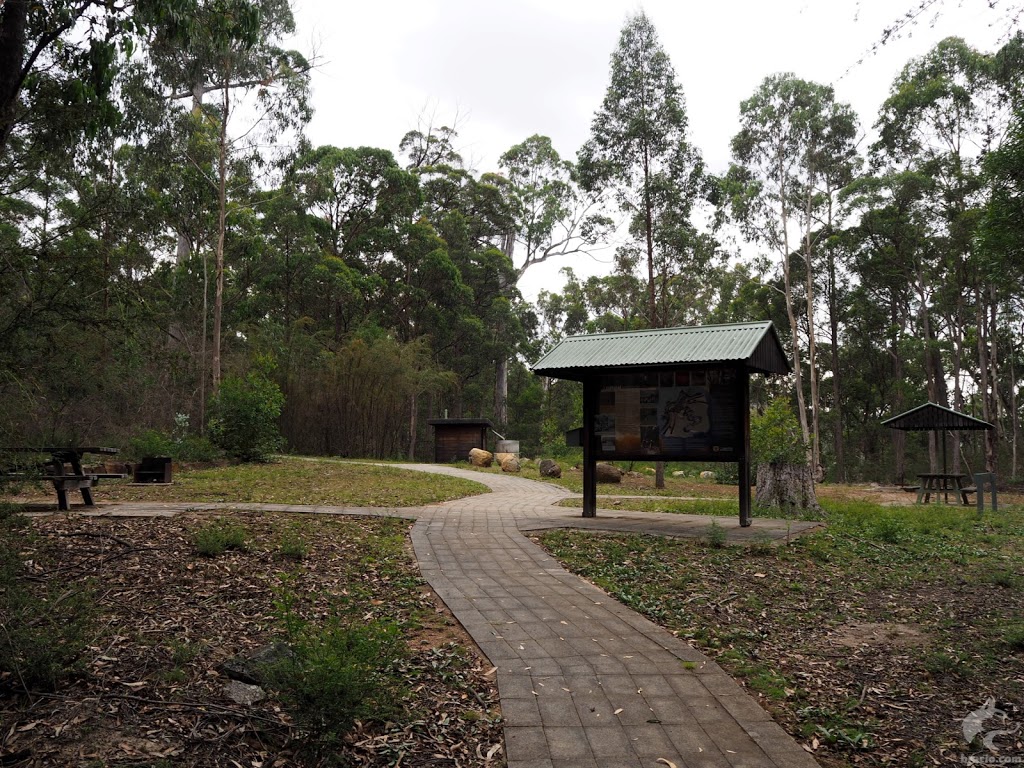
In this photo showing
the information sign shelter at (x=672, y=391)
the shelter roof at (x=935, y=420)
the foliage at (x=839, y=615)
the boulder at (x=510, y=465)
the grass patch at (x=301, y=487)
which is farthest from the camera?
the boulder at (x=510, y=465)

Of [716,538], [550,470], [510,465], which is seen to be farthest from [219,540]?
[510,465]

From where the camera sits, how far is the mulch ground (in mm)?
2684

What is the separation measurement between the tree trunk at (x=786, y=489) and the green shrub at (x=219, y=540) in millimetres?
8075

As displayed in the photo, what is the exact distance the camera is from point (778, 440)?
12883 mm

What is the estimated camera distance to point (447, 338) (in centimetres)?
3681

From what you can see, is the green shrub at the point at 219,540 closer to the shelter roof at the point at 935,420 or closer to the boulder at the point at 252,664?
the boulder at the point at 252,664

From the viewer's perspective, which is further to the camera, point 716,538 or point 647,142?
point 647,142

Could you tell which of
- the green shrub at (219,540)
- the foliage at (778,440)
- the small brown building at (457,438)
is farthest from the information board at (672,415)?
the small brown building at (457,438)

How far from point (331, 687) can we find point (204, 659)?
4.14ft

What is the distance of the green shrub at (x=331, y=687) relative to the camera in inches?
104

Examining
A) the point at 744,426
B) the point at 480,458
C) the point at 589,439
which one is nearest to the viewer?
the point at 744,426

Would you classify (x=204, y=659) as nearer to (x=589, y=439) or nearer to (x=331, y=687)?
(x=331, y=687)

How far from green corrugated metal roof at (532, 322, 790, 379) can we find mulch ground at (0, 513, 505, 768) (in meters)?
4.03

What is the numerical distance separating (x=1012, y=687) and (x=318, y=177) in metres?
32.5
